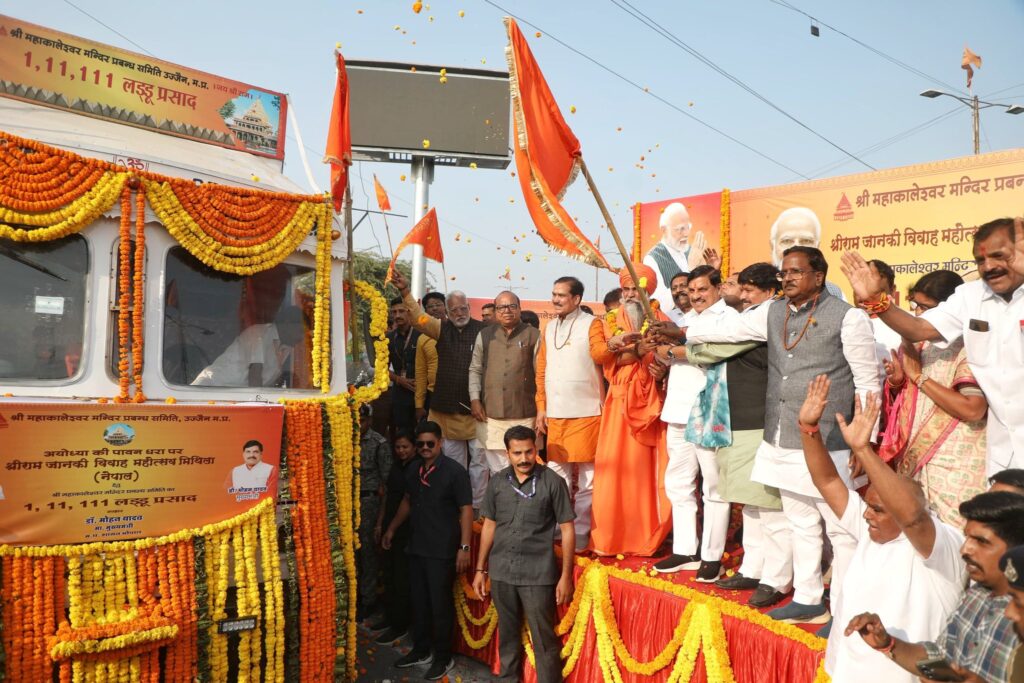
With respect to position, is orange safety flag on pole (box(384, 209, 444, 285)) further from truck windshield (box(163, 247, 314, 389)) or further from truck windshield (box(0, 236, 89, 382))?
truck windshield (box(0, 236, 89, 382))

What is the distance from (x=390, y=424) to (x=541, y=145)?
363cm

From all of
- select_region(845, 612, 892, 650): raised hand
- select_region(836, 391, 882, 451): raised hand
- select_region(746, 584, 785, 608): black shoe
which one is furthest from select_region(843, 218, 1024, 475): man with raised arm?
select_region(746, 584, 785, 608): black shoe

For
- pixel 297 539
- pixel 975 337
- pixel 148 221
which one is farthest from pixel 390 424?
pixel 975 337

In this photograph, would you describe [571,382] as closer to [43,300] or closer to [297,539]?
[297,539]

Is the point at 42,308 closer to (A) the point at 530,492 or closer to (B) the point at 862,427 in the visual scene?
(A) the point at 530,492

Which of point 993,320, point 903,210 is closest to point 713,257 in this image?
point 903,210

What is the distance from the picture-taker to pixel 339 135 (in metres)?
5.64

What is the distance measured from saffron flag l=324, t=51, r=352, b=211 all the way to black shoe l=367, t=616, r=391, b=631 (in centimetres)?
353

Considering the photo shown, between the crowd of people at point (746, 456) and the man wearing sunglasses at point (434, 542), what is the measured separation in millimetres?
16

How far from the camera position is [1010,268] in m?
3.48

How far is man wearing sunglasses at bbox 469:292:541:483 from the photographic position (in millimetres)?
6500

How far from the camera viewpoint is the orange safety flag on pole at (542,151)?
5.18 metres

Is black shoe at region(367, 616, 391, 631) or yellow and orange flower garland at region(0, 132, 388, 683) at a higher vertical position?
yellow and orange flower garland at region(0, 132, 388, 683)

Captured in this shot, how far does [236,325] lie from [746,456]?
302 cm
